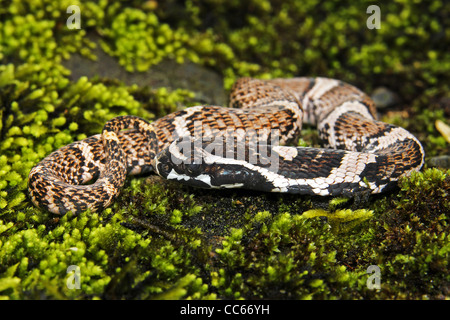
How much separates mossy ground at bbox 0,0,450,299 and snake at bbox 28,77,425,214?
21 cm

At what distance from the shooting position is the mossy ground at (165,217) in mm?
3684

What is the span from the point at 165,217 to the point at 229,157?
38.2 inches

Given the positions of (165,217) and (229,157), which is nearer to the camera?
(165,217)

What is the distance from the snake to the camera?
4.43 meters

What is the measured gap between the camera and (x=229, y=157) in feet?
14.9

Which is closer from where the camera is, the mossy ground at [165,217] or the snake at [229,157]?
the mossy ground at [165,217]

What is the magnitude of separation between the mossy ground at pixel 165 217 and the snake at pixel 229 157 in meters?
0.21

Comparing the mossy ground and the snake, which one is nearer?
the mossy ground

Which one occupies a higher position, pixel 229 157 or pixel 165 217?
pixel 229 157

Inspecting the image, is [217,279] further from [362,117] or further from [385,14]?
[385,14]

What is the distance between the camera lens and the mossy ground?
3684mm

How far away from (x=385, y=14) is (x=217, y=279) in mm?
6901
